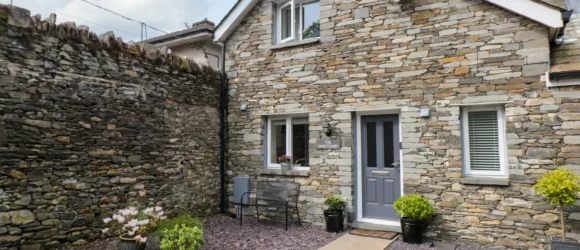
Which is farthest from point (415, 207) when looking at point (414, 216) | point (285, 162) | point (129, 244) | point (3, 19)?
point (3, 19)

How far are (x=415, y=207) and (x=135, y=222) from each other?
4506 millimetres

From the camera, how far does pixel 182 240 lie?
471 centimetres

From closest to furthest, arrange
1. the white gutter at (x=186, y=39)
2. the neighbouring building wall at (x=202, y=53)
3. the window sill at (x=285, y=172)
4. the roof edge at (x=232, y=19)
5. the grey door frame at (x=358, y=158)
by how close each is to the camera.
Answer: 1. the grey door frame at (x=358, y=158)
2. the window sill at (x=285, y=172)
3. the roof edge at (x=232, y=19)
4. the white gutter at (x=186, y=39)
5. the neighbouring building wall at (x=202, y=53)

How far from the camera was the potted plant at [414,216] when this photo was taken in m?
5.86

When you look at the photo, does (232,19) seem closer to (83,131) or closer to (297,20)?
(297,20)

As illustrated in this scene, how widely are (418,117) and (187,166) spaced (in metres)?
5.03

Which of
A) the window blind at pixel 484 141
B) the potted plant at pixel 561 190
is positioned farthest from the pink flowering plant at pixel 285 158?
the potted plant at pixel 561 190

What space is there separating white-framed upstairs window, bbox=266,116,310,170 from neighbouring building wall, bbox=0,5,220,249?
1.74 metres

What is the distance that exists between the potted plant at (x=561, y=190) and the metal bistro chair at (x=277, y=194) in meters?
4.30

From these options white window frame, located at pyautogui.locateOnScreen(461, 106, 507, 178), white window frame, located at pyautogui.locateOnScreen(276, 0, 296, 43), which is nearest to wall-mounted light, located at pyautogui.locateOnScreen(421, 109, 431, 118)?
white window frame, located at pyautogui.locateOnScreen(461, 106, 507, 178)

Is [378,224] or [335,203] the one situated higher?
[335,203]

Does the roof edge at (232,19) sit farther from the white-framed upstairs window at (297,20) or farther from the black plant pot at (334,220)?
the black plant pot at (334,220)

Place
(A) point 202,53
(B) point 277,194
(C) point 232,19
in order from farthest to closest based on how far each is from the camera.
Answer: (A) point 202,53 → (C) point 232,19 → (B) point 277,194

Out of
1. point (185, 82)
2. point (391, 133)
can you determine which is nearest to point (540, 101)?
point (391, 133)
